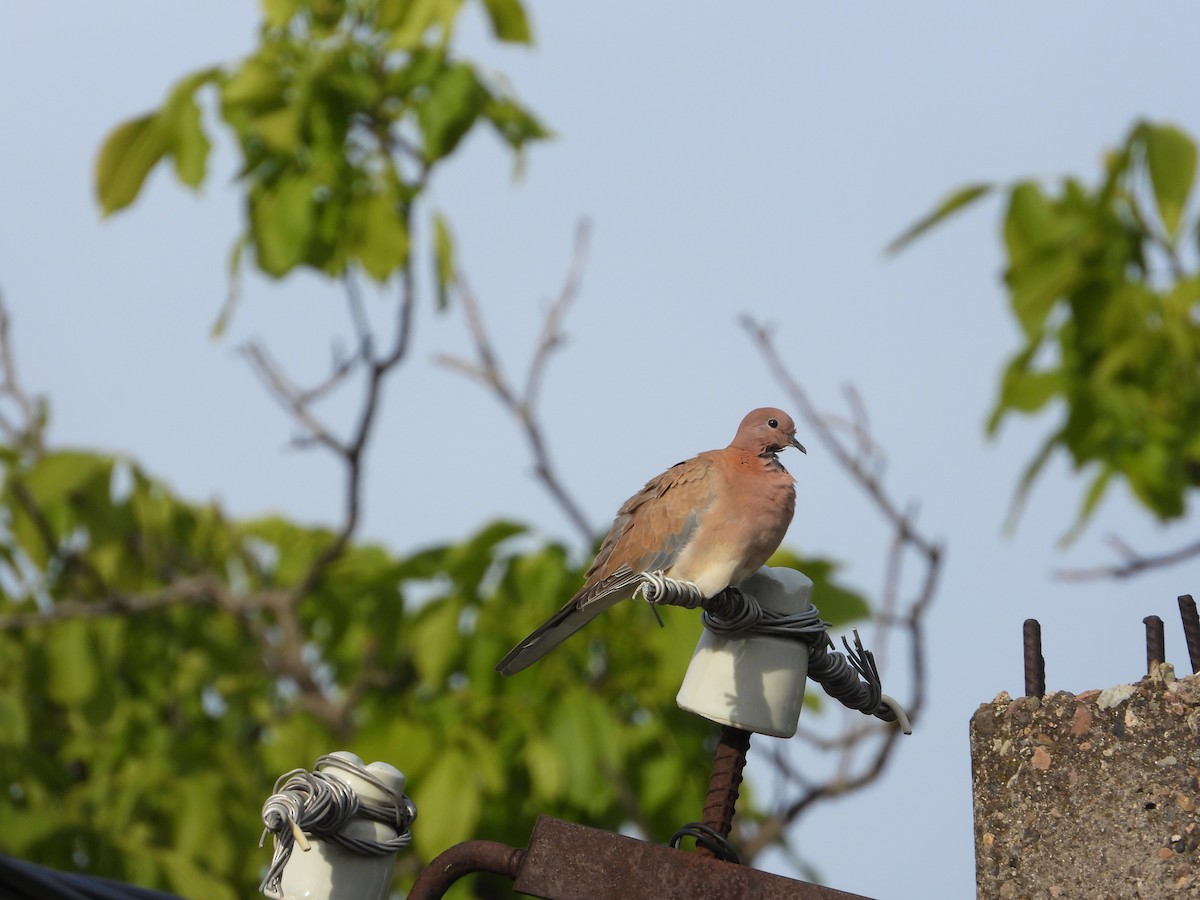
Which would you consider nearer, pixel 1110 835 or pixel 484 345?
pixel 1110 835

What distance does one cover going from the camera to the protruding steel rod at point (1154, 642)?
2.37 m

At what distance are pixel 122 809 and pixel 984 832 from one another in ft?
18.1

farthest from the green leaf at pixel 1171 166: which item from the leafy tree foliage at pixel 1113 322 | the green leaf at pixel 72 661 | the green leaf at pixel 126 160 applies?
the green leaf at pixel 72 661

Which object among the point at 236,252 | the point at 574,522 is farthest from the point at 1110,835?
the point at 236,252

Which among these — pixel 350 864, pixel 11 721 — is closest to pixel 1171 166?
pixel 350 864

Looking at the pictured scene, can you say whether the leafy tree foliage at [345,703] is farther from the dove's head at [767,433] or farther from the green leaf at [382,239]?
the dove's head at [767,433]

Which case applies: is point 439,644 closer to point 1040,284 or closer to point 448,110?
point 448,110

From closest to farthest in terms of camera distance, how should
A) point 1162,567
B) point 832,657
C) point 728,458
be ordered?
point 832,657 < point 728,458 < point 1162,567

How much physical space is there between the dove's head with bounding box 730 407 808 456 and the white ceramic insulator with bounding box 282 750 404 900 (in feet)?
3.30

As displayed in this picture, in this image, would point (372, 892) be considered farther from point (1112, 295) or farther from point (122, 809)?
point (122, 809)

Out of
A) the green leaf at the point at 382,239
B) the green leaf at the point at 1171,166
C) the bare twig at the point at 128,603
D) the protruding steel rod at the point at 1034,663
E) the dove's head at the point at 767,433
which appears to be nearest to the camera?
the protruding steel rod at the point at 1034,663

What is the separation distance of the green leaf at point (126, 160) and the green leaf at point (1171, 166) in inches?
166

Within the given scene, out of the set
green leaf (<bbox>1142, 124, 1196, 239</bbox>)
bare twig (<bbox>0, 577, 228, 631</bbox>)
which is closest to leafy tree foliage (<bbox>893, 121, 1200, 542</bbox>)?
green leaf (<bbox>1142, 124, 1196, 239</bbox>)

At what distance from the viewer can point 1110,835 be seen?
2.30 metres
